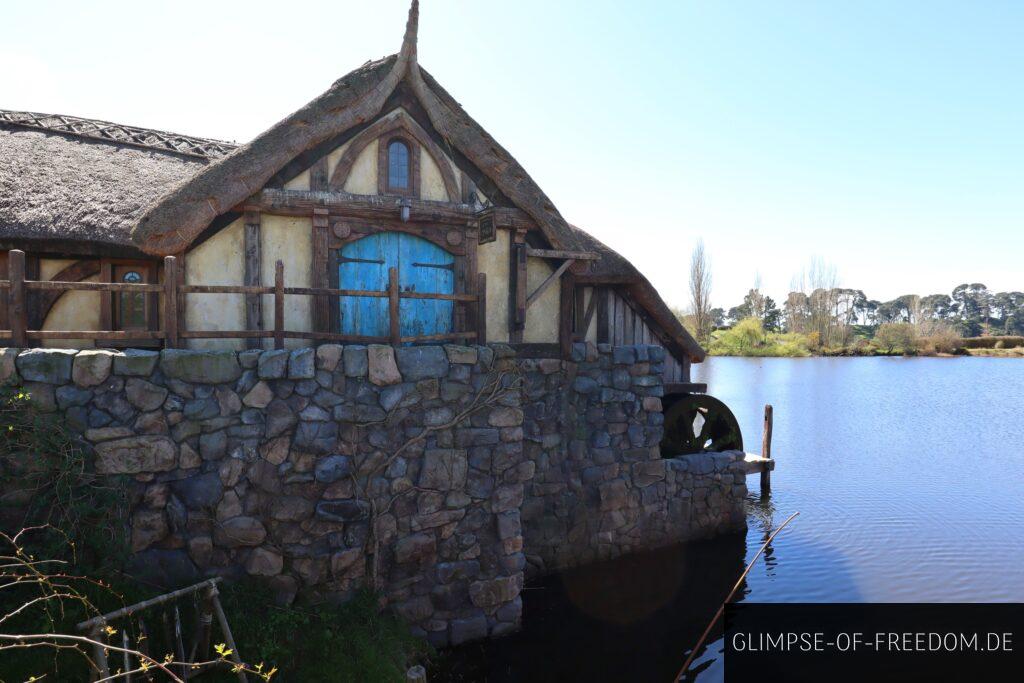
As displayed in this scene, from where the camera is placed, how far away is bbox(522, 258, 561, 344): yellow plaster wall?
8.21 metres

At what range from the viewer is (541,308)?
8.45 meters

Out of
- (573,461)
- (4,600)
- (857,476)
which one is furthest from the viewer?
(857,476)

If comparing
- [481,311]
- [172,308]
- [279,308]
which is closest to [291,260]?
[279,308]

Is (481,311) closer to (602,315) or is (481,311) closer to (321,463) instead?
(321,463)

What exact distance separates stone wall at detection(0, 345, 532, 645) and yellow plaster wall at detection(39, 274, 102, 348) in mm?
2434

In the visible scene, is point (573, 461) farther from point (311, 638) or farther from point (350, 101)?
point (350, 101)

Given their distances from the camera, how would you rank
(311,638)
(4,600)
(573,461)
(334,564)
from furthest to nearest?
(573,461)
(334,564)
(311,638)
(4,600)

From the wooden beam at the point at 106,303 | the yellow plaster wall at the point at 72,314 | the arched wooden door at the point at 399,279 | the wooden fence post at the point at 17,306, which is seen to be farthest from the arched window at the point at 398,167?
the yellow plaster wall at the point at 72,314

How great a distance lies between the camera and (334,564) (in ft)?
18.5

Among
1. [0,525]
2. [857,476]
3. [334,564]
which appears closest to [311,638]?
[334,564]

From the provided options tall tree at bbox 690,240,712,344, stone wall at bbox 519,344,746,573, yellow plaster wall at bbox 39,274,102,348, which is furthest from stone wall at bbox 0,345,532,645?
tall tree at bbox 690,240,712,344

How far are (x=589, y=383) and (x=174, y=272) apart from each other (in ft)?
18.6

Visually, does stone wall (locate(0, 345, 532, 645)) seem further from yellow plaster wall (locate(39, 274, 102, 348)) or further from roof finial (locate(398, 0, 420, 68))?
roof finial (locate(398, 0, 420, 68))

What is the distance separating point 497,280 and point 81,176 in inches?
209
